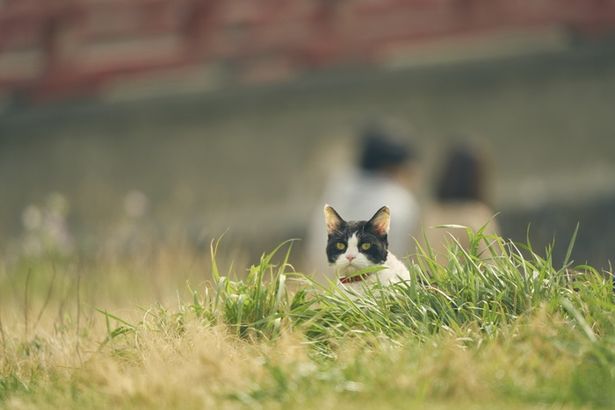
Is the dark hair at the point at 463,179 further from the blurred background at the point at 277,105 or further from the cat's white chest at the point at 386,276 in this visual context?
the blurred background at the point at 277,105

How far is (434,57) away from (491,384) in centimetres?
1514

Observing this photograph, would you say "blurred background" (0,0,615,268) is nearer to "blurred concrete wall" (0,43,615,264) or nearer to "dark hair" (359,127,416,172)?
"blurred concrete wall" (0,43,615,264)

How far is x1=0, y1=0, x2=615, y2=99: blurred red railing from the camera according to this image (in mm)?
16406

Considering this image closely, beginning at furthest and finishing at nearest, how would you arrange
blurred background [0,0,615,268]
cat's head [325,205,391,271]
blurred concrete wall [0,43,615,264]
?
blurred concrete wall [0,43,615,264]
blurred background [0,0,615,268]
cat's head [325,205,391,271]

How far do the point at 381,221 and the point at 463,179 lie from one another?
10.1 ft

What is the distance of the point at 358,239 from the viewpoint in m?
5.48

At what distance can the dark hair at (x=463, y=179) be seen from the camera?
8469mm

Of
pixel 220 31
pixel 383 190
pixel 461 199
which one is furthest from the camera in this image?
pixel 220 31

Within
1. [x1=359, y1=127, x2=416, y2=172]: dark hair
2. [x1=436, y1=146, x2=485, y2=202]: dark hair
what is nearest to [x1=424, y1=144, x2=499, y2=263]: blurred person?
[x1=436, y1=146, x2=485, y2=202]: dark hair

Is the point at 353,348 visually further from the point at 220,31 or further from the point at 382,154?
the point at 220,31

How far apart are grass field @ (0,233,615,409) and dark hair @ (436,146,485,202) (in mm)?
1910

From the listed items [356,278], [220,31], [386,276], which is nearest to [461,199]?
[386,276]

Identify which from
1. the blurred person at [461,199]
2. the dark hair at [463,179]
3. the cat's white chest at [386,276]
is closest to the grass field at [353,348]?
the cat's white chest at [386,276]

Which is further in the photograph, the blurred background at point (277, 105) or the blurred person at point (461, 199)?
the blurred background at point (277, 105)
